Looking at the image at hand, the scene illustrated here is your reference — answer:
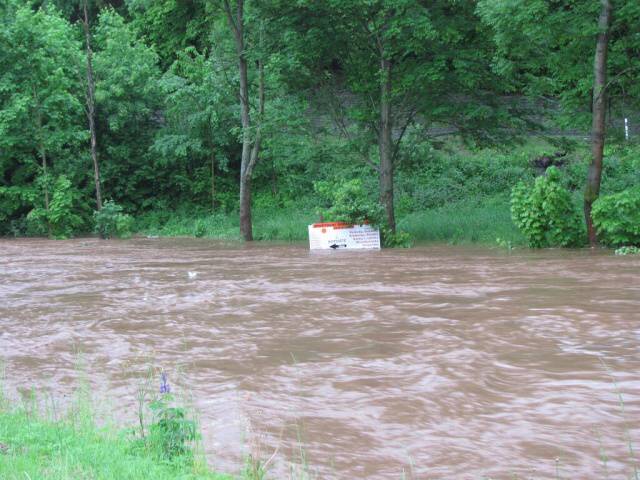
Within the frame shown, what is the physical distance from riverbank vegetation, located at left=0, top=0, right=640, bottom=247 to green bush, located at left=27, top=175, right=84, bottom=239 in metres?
0.09

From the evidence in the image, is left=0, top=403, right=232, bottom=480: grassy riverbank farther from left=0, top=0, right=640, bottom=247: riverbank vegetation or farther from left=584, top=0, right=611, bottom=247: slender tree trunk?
left=584, top=0, right=611, bottom=247: slender tree trunk

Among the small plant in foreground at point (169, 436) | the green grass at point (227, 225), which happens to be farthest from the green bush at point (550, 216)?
the small plant in foreground at point (169, 436)

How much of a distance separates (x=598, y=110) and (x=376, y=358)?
11653 millimetres

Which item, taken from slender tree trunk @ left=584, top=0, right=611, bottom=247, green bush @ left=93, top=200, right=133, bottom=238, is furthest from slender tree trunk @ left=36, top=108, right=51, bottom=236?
slender tree trunk @ left=584, top=0, right=611, bottom=247

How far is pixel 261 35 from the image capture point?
71.5 feet

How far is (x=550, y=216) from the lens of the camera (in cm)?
1662

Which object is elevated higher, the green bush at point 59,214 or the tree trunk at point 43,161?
the tree trunk at point 43,161

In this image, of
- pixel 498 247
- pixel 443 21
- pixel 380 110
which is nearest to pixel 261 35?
pixel 380 110

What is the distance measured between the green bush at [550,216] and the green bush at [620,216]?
0.88 m

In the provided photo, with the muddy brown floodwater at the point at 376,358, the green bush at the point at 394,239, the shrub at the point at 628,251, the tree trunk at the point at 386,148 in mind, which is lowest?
the muddy brown floodwater at the point at 376,358

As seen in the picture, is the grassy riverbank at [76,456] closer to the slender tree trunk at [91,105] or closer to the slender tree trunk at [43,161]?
the slender tree trunk at [91,105]

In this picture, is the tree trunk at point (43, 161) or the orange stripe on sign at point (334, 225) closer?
the orange stripe on sign at point (334, 225)

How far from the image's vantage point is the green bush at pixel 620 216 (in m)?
15.3

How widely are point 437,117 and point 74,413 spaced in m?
16.2
